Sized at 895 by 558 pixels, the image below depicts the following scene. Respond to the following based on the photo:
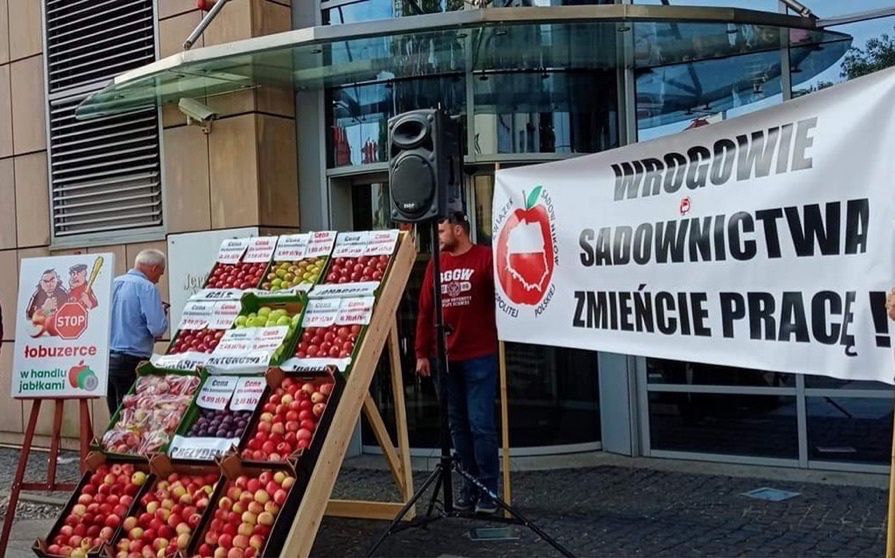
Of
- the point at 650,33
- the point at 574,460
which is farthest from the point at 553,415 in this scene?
the point at 650,33

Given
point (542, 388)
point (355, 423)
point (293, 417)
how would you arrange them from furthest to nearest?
point (542, 388) < point (355, 423) < point (293, 417)

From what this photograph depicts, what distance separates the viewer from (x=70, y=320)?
5.62m

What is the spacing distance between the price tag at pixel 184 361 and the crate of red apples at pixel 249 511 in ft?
2.81

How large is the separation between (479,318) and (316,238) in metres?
1.16

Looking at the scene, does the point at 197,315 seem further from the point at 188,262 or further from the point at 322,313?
the point at 188,262

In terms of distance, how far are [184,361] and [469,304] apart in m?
1.78

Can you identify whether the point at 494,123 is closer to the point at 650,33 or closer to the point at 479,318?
the point at 650,33

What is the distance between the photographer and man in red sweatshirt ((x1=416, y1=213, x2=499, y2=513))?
18.1 ft

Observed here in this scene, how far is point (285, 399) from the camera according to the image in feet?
15.0

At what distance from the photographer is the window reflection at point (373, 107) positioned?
24.3 feet

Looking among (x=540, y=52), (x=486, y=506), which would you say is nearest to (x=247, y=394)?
(x=486, y=506)

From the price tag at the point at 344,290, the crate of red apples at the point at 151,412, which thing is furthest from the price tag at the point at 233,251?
the crate of red apples at the point at 151,412

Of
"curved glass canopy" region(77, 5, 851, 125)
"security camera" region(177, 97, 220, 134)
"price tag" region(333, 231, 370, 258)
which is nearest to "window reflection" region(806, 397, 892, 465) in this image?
"curved glass canopy" region(77, 5, 851, 125)

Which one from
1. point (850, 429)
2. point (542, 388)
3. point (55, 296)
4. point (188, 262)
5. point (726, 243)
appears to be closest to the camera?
point (726, 243)
